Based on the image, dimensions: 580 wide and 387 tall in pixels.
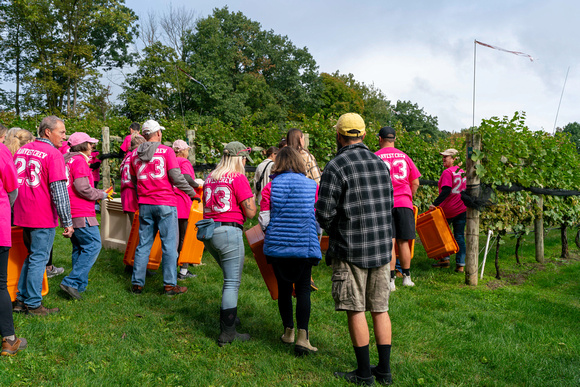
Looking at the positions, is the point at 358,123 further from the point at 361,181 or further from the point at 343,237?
the point at 343,237

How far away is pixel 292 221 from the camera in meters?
3.91

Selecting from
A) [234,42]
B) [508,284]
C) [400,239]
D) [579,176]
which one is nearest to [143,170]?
[400,239]

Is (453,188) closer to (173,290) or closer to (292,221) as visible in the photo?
(292,221)

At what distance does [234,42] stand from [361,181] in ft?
141

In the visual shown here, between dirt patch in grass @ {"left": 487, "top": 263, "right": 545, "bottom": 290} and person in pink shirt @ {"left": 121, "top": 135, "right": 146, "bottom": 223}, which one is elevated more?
person in pink shirt @ {"left": 121, "top": 135, "right": 146, "bottom": 223}

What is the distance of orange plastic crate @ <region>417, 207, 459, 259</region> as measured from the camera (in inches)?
274

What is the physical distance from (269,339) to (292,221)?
1.28 m

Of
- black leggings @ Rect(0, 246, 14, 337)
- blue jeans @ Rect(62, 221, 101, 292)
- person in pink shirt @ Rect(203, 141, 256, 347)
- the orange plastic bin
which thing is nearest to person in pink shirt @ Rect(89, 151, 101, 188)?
blue jeans @ Rect(62, 221, 101, 292)

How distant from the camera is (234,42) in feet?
143

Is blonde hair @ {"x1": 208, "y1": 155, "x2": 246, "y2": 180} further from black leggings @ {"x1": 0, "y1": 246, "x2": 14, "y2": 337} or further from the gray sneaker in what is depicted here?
the gray sneaker

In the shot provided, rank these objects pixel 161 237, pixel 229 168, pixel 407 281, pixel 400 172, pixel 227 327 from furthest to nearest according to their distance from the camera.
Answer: pixel 407 281 < pixel 400 172 < pixel 161 237 < pixel 229 168 < pixel 227 327

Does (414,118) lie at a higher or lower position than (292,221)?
higher

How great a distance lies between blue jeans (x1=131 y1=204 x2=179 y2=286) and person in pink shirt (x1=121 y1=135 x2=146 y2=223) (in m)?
0.87

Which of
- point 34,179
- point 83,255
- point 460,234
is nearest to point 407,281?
point 460,234
